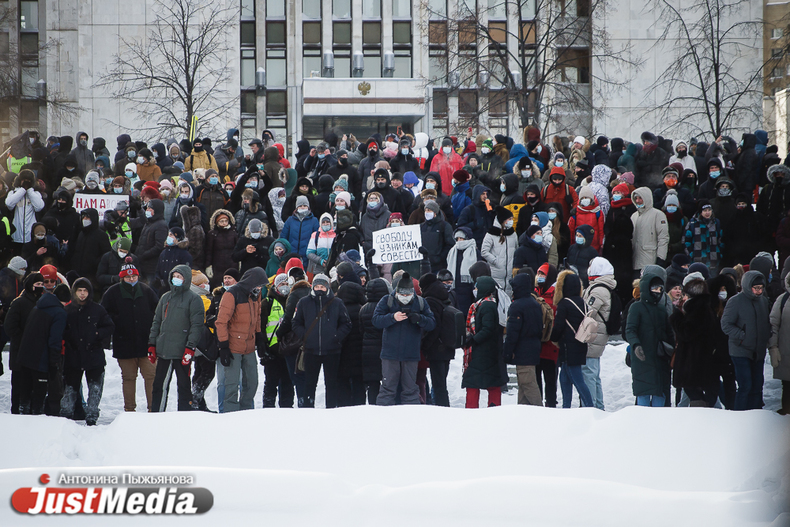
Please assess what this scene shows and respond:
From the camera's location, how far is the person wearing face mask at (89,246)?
13664 mm

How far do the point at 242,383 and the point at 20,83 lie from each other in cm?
1509

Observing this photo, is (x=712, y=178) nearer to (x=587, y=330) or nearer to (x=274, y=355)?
(x=587, y=330)

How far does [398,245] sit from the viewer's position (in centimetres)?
1252

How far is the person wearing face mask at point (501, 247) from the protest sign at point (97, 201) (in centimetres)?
606

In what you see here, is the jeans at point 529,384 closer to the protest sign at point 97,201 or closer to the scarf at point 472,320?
the scarf at point 472,320

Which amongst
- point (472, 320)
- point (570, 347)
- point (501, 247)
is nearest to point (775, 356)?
point (570, 347)

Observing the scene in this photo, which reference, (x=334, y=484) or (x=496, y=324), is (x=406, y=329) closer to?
(x=496, y=324)

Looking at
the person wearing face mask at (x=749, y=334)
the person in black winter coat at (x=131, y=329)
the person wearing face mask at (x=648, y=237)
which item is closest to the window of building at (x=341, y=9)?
the person wearing face mask at (x=648, y=237)

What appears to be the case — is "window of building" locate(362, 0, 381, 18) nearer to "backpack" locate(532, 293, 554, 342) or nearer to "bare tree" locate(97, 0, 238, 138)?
"bare tree" locate(97, 0, 238, 138)

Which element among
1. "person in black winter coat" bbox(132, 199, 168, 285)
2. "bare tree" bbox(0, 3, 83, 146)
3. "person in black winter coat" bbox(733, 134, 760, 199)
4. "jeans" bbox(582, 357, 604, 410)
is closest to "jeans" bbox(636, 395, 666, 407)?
"jeans" bbox(582, 357, 604, 410)

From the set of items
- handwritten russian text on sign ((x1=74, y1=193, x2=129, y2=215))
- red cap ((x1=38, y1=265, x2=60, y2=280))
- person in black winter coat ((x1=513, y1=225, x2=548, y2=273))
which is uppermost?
handwritten russian text on sign ((x1=74, y1=193, x2=129, y2=215))

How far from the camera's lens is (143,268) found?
538 inches

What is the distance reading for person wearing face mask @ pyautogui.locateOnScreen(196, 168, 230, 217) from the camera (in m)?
15.5

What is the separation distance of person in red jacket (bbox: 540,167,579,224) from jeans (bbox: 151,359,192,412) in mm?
6542
